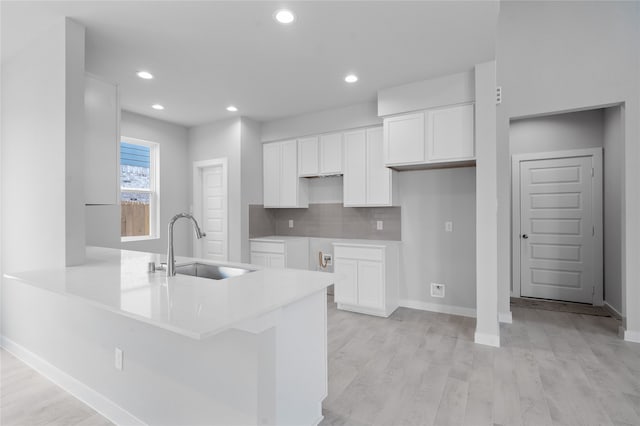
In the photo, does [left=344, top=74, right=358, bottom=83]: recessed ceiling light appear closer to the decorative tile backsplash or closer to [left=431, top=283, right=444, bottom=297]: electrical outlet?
the decorative tile backsplash

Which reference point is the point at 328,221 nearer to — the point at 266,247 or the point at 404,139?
the point at 266,247

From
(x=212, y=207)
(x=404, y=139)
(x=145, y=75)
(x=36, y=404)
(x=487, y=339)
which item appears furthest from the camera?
(x=212, y=207)

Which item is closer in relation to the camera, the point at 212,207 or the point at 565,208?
the point at 565,208

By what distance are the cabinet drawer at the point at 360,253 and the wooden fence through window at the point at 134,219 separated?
2.86m

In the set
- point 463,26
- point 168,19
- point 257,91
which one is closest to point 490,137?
point 463,26

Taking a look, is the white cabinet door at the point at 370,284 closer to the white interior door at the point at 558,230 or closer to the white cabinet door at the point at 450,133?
the white cabinet door at the point at 450,133

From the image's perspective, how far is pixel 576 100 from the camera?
3447 mm

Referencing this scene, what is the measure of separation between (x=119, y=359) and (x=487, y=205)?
3.19 m

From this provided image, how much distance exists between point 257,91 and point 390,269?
2651 millimetres

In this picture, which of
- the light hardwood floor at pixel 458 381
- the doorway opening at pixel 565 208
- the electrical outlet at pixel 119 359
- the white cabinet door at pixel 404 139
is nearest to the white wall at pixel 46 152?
the electrical outlet at pixel 119 359

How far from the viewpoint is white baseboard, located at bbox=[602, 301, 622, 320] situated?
383cm

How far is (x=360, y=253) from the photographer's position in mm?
3986

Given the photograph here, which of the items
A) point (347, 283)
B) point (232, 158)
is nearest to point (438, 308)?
point (347, 283)

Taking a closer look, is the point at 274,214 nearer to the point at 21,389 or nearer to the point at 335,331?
the point at 335,331
